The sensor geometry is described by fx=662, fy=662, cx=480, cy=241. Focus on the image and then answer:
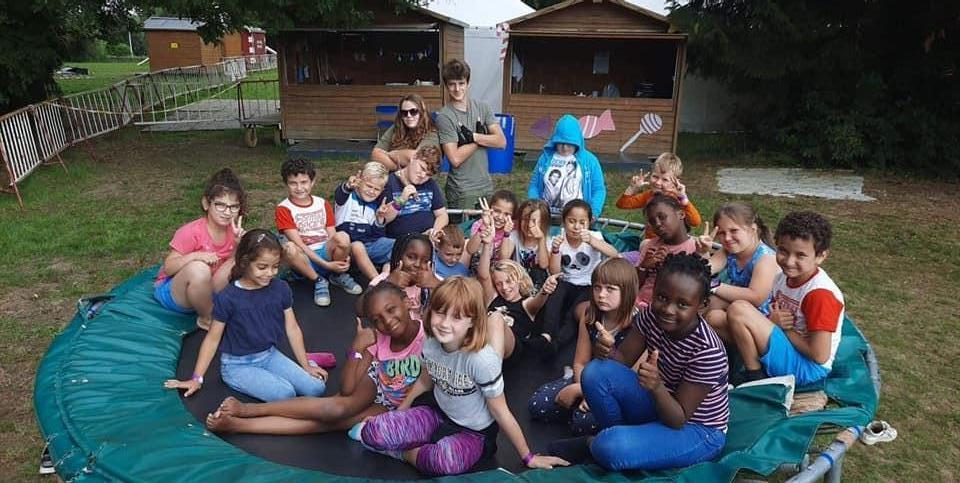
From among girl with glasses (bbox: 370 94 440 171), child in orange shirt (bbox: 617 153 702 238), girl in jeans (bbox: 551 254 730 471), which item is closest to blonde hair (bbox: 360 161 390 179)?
girl with glasses (bbox: 370 94 440 171)

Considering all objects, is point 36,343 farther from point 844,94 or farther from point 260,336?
point 844,94

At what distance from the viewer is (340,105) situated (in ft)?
33.6

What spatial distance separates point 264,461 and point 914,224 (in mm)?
7153

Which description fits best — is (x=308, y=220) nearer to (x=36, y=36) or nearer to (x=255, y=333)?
(x=255, y=333)

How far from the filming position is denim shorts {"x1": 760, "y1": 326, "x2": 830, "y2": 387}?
8.74 feet

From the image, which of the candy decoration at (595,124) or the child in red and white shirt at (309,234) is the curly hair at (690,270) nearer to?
the child in red and white shirt at (309,234)

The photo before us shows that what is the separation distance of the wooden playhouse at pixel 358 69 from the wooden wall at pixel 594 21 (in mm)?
1438

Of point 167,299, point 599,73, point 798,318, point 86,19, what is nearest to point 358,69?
point 599,73

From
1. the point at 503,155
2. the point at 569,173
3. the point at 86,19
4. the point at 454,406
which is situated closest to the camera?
the point at 454,406

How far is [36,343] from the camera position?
4188 millimetres

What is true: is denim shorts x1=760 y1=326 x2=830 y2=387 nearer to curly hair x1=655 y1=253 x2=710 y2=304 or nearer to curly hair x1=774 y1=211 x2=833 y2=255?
curly hair x1=774 y1=211 x2=833 y2=255

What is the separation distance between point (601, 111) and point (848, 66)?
3274 millimetres

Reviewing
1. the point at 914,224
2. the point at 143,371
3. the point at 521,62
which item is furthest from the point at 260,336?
the point at 521,62

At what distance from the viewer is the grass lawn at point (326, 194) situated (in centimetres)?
341
